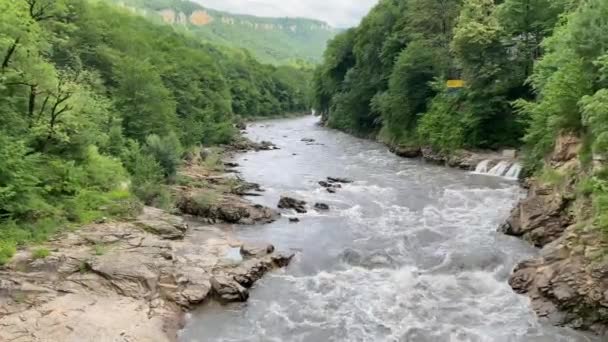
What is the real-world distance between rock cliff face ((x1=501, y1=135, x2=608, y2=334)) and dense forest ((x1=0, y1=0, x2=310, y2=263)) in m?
15.7

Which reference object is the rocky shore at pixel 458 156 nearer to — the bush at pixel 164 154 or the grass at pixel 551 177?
the grass at pixel 551 177

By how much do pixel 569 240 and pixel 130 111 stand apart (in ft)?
88.6

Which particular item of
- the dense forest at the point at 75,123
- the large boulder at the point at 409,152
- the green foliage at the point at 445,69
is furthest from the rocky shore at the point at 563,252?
the large boulder at the point at 409,152

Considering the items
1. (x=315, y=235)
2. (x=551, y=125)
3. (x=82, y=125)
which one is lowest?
(x=315, y=235)

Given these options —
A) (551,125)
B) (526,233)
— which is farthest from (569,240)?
(551,125)

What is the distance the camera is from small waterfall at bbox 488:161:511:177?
35391 mm

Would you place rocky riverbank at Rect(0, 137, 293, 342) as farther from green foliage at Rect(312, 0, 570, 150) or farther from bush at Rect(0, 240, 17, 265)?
green foliage at Rect(312, 0, 570, 150)

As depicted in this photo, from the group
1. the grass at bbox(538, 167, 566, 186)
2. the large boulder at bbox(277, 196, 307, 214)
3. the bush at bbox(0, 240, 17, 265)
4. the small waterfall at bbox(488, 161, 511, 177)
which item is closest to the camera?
the bush at bbox(0, 240, 17, 265)

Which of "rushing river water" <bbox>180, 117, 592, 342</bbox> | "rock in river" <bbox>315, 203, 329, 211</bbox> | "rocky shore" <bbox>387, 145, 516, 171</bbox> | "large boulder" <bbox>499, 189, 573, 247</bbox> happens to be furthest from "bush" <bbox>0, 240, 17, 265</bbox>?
"rocky shore" <bbox>387, 145, 516, 171</bbox>

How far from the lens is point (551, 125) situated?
24797 millimetres

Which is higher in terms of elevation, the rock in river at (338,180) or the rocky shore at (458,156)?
the rocky shore at (458,156)

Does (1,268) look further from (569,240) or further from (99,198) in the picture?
(569,240)

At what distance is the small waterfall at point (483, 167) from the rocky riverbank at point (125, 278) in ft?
69.7

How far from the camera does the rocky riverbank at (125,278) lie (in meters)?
13.8
